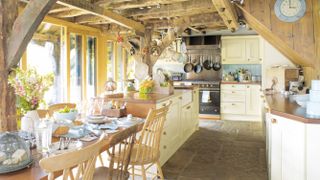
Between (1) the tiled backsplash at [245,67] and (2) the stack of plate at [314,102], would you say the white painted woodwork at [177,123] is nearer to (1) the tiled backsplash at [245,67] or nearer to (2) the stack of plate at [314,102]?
(2) the stack of plate at [314,102]

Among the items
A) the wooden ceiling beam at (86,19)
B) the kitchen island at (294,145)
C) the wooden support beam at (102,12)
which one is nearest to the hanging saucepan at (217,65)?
the wooden support beam at (102,12)

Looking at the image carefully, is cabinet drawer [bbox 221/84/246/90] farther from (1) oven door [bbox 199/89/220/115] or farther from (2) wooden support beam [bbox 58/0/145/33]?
(2) wooden support beam [bbox 58/0/145/33]

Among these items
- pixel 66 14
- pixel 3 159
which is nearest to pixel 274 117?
pixel 3 159

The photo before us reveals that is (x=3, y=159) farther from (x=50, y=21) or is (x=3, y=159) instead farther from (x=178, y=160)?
(x=50, y=21)

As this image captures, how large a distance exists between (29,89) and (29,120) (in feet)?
0.88

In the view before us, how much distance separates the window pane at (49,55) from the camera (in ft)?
15.1

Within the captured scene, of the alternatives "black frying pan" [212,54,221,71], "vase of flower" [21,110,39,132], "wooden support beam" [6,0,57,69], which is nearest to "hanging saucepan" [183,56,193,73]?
"black frying pan" [212,54,221,71]

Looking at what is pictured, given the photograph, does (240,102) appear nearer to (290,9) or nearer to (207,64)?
(207,64)

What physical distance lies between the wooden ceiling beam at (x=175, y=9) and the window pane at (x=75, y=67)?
4.04 ft

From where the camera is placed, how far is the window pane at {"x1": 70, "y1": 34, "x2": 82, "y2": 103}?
5.29 meters

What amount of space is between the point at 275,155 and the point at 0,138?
7.87 feet

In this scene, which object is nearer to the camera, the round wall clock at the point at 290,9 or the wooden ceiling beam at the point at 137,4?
the round wall clock at the point at 290,9

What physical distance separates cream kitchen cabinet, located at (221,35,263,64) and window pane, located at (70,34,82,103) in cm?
395

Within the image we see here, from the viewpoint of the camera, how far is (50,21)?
4.59 metres
